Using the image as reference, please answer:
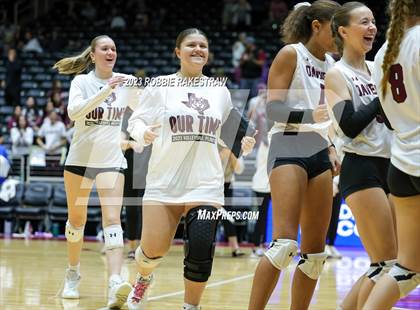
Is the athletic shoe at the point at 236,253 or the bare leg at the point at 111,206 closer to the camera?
the bare leg at the point at 111,206

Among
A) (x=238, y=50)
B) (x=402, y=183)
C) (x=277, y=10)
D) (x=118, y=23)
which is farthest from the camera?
(x=118, y=23)

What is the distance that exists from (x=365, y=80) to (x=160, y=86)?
1440 mm

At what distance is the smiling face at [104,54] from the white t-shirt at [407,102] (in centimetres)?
345

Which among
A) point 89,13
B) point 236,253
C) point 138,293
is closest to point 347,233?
point 236,253

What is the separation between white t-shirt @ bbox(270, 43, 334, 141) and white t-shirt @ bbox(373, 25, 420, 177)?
1.22 m

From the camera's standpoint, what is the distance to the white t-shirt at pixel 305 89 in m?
4.93

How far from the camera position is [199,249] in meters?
5.03

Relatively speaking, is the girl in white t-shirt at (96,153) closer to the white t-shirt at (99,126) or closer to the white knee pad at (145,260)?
the white t-shirt at (99,126)

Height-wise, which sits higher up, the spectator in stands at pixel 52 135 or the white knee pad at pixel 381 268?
the white knee pad at pixel 381 268

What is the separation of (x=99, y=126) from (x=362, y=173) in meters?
2.88

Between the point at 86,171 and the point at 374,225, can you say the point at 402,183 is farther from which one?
the point at 86,171

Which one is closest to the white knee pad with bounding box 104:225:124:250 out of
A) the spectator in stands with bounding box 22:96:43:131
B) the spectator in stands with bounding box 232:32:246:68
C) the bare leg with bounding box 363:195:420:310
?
the bare leg with bounding box 363:195:420:310

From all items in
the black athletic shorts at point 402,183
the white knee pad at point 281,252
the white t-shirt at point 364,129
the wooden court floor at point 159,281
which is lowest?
the wooden court floor at point 159,281

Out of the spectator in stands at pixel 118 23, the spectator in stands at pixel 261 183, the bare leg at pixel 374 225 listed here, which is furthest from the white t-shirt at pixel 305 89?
the spectator in stands at pixel 118 23
